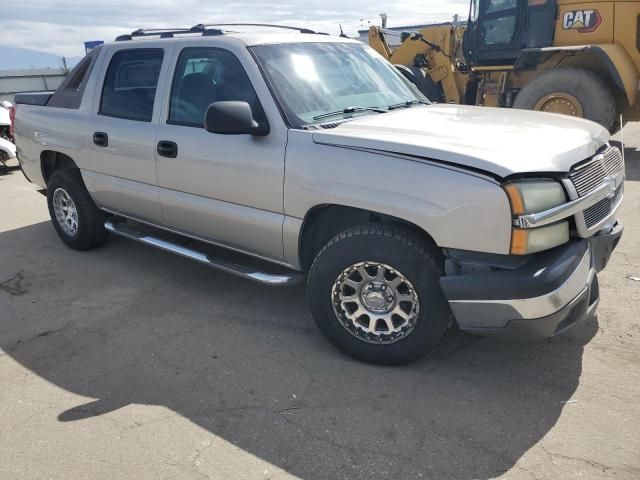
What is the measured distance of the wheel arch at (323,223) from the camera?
10.8 feet

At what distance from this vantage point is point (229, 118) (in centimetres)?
321

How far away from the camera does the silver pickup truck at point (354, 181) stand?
267 cm

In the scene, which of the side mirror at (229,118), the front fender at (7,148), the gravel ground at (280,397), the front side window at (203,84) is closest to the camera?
the gravel ground at (280,397)

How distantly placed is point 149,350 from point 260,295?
1027 millimetres

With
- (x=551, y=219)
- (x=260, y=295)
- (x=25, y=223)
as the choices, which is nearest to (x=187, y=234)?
(x=260, y=295)

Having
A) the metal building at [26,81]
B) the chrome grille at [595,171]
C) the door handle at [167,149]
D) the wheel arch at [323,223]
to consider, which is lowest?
the wheel arch at [323,223]

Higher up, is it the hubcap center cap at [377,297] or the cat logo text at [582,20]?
the cat logo text at [582,20]

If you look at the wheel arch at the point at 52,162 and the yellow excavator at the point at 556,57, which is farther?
the yellow excavator at the point at 556,57

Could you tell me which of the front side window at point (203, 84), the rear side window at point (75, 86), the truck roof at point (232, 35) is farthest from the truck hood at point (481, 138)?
the rear side window at point (75, 86)

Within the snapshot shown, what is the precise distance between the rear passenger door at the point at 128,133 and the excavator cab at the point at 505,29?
7.19 m

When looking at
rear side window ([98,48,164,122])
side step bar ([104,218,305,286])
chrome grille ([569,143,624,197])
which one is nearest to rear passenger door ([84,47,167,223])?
rear side window ([98,48,164,122])

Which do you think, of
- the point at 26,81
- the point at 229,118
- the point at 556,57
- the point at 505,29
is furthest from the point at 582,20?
the point at 26,81

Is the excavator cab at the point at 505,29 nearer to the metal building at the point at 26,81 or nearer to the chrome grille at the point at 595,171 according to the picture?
the chrome grille at the point at 595,171

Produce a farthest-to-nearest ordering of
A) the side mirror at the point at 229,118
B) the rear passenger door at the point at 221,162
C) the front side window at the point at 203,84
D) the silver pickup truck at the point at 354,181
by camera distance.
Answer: the front side window at the point at 203,84 < the rear passenger door at the point at 221,162 < the side mirror at the point at 229,118 < the silver pickup truck at the point at 354,181
